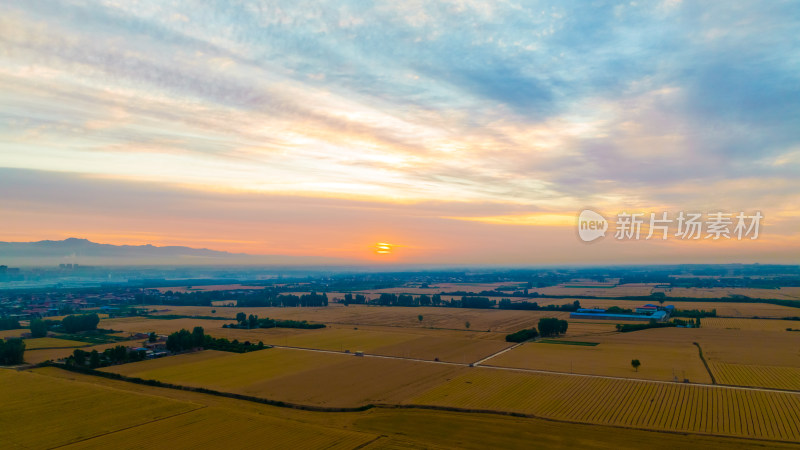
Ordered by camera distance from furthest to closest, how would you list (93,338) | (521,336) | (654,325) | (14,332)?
(14,332)
(654,325)
(93,338)
(521,336)

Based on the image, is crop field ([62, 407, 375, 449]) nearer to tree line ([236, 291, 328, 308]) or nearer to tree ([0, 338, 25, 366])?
tree ([0, 338, 25, 366])

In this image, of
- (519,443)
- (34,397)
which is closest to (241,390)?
(34,397)

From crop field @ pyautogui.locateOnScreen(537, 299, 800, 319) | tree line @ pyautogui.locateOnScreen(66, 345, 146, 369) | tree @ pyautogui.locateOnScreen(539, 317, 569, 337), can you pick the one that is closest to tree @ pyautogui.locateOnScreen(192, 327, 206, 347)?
tree line @ pyautogui.locateOnScreen(66, 345, 146, 369)

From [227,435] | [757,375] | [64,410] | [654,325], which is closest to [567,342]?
[654,325]

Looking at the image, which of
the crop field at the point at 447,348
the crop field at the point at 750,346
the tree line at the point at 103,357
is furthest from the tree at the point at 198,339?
the crop field at the point at 750,346

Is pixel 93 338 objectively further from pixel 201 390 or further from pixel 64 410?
pixel 64 410

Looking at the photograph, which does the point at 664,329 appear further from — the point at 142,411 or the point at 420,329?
the point at 142,411

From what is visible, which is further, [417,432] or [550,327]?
[550,327]
